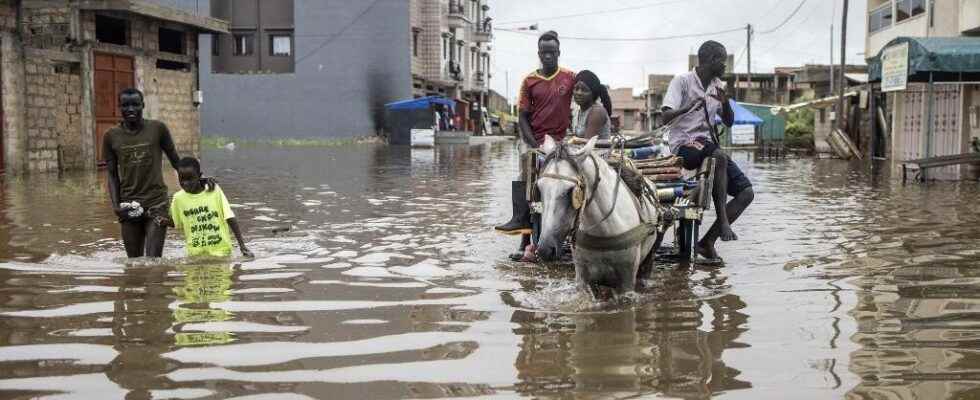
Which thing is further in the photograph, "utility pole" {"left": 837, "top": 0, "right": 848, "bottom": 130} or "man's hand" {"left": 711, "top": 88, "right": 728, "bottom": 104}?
"utility pole" {"left": 837, "top": 0, "right": 848, "bottom": 130}

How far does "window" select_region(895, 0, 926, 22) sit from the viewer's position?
27359 millimetres

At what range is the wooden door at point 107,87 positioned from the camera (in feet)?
78.5

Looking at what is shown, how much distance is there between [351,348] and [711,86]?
4.33m

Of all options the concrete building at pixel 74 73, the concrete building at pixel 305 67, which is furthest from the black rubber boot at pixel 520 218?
the concrete building at pixel 305 67

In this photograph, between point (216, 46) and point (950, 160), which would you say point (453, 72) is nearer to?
point (216, 46)

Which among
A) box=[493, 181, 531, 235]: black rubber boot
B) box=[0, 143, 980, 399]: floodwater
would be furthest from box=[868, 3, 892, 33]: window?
box=[493, 181, 531, 235]: black rubber boot

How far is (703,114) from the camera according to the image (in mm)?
8078

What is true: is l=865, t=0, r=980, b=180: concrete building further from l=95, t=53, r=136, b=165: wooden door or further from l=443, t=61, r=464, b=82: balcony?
l=443, t=61, r=464, b=82: balcony

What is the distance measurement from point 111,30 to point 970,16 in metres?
21.2

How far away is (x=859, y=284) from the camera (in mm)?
6949

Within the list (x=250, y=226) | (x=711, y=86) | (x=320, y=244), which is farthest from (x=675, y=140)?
(x=250, y=226)

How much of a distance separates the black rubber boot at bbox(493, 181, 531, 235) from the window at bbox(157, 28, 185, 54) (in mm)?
22123

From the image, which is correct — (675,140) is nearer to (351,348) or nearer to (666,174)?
(666,174)

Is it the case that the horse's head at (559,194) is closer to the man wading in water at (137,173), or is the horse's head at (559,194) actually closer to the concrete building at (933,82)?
the man wading in water at (137,173)
